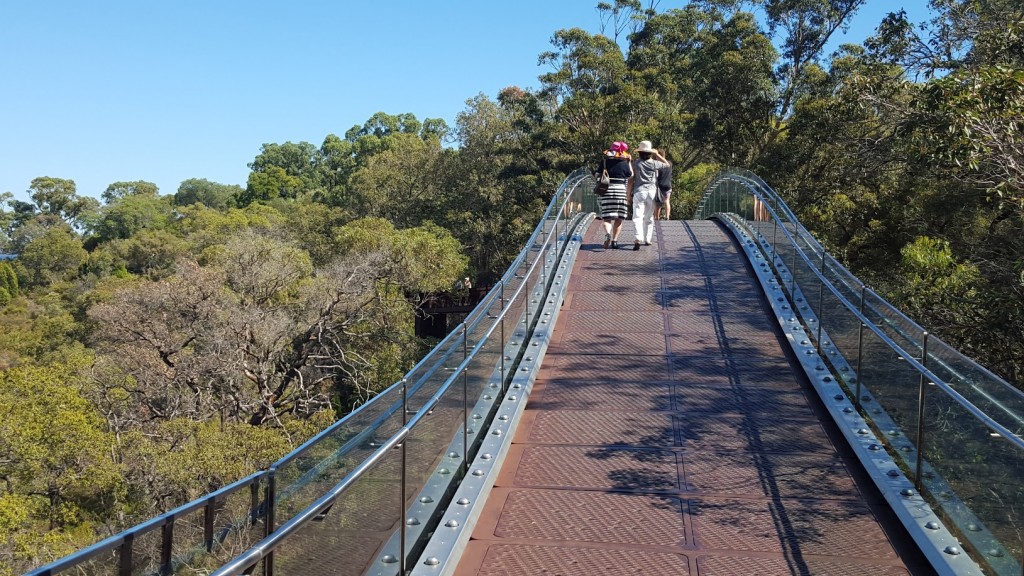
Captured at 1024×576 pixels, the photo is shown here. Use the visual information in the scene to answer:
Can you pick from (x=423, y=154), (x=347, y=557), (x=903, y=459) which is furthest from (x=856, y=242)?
(x=423, y=154)

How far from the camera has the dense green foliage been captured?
500 inches

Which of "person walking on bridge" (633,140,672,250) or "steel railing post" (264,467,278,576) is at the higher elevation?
"person walking on bridge" (633,140,672,250)

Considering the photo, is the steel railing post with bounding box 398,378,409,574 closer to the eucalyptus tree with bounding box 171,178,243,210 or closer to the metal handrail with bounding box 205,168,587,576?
the metal handrail with bounding box 205,168,587,576

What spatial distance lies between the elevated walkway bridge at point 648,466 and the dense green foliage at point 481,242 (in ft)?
13.4

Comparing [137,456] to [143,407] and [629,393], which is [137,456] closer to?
[143,407]

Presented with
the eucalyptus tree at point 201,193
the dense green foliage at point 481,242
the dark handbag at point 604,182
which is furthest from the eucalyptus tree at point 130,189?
the dark handbag at point 604,182

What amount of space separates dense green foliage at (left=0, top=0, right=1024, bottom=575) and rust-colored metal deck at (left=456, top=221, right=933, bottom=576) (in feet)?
13.0

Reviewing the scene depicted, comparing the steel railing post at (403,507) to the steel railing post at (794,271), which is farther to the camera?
the steel railing post at (794,271)

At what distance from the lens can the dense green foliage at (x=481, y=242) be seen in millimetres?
12695

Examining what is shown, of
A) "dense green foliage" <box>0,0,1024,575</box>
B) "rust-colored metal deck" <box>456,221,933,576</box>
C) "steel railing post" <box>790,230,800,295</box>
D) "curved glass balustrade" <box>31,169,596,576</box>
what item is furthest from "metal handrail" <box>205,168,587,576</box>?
"dense green foliage" <box>0,0,1024,575</box>

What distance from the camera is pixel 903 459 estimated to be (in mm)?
5246

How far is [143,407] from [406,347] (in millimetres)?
8321

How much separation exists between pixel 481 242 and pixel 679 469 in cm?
3660

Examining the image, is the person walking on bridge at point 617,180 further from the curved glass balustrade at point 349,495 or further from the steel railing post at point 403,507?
the steel railing post at point 403,507
